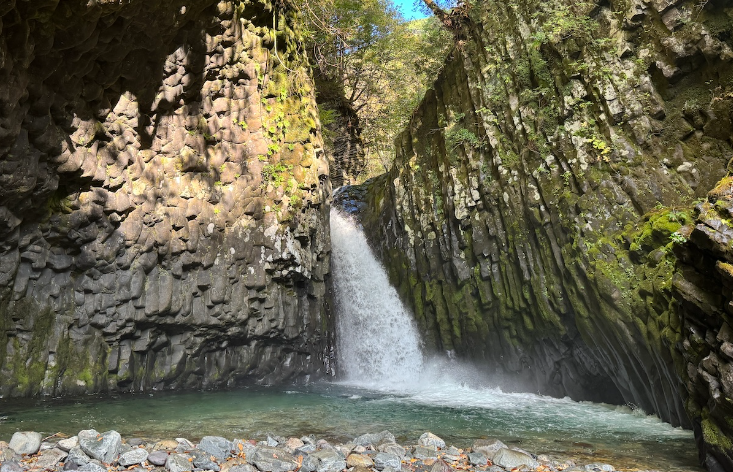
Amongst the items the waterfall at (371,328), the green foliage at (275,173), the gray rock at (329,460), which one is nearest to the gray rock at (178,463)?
the gray rock at (329,460)

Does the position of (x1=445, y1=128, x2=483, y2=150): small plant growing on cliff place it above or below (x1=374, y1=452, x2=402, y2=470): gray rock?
above

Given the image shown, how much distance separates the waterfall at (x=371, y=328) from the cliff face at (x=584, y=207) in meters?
0.58

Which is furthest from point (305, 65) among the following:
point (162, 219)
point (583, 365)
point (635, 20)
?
point (583, 365)

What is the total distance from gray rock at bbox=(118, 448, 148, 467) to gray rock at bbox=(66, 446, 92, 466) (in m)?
0.31

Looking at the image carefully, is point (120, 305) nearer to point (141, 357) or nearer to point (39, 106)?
point (141, 357)

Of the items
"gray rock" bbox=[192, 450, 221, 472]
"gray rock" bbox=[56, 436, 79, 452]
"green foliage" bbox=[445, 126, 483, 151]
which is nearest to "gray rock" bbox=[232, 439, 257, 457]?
"gray rock" bbox=[192, 450, 221, 472]

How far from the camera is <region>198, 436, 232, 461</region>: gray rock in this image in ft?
18.1

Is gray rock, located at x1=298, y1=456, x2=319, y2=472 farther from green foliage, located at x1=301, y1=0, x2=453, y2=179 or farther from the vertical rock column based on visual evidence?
green foliage, located at x1=301, y1=0, x2=453, y2=179

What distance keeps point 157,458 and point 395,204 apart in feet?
36.1

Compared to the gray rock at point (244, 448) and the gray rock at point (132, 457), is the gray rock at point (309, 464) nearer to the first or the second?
the gray rock at point (244, 448)

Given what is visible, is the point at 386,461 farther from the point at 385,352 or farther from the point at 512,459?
the point at 385,352

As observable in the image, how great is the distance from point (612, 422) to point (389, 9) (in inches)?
813

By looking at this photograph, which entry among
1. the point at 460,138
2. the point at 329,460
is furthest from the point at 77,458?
the point at 460,138

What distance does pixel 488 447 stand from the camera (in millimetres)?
6051
